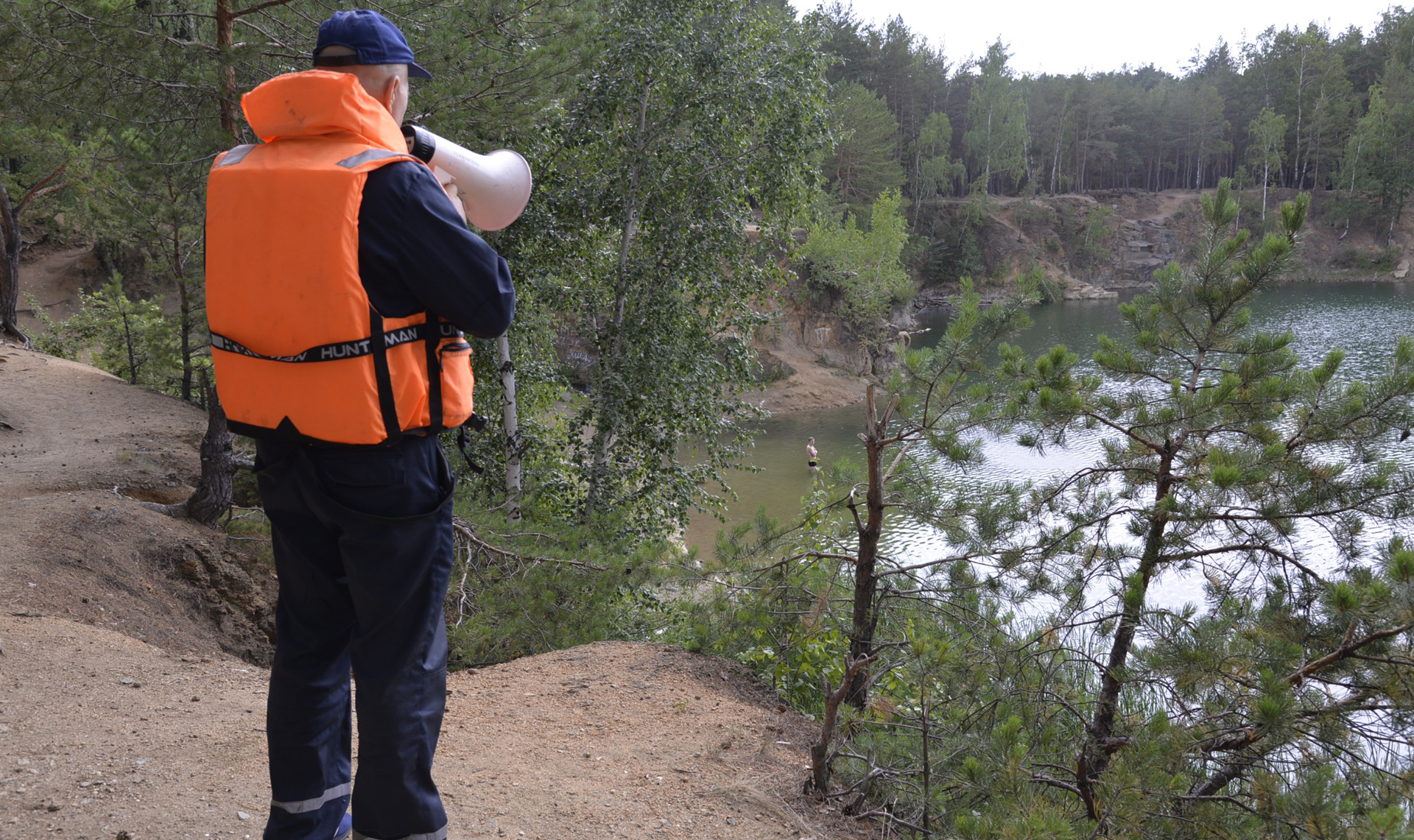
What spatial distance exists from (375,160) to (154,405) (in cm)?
981

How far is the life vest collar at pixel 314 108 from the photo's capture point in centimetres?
177

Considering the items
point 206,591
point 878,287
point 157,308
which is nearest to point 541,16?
point 206,591

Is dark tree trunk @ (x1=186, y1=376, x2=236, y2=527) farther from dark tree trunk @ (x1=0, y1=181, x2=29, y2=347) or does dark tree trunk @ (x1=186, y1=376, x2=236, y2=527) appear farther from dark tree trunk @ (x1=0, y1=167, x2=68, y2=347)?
dark tree trunk @ (x1=0, y1=181, x2=29, y2=347)

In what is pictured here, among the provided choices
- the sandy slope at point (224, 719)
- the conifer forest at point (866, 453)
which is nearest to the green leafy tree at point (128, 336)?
the conifer forest at point (866, 453)

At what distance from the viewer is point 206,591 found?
5027 mm

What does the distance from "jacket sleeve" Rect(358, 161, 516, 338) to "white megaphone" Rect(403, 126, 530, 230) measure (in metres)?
0.23

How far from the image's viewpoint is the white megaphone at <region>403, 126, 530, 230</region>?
2.05m

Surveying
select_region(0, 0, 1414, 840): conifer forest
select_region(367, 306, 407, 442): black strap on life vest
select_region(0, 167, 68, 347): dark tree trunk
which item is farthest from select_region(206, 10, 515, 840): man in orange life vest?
select_region(0, 167, 68, 347): dark tree trunk

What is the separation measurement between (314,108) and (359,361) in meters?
0.55

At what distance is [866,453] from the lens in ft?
19.9

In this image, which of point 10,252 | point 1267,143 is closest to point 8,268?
point 10,252

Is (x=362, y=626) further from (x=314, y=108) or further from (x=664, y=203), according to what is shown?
(x=664, y=203)

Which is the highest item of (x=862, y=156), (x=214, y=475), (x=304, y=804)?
(x=862, y=156)

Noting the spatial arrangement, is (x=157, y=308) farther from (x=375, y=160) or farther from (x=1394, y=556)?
(x=1394, y=556)
